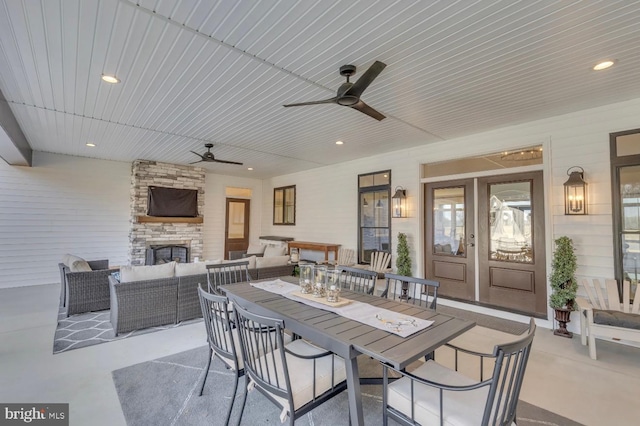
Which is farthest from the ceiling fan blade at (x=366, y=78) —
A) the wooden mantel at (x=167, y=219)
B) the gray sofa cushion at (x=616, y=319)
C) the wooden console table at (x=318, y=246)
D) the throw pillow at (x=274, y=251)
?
the wooden mantel at (x=167, y=219)

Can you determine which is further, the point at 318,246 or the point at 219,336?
the point at 318,246

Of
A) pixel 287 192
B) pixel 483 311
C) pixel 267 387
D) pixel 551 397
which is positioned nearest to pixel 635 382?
pixel 551 397

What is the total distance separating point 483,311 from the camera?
5.00 meters

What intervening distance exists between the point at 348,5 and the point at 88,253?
8.25m

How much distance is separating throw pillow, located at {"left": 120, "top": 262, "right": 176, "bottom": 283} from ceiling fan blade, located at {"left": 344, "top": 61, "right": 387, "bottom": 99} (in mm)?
3343

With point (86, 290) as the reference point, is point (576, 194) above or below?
above

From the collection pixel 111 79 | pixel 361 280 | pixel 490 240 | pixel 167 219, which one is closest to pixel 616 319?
pixel 490 240

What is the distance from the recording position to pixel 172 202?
8039mm

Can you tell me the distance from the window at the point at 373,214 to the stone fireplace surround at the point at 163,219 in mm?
4664

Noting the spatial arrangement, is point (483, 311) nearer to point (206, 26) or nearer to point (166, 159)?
point (206, 26)

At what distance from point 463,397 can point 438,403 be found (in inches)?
7.5

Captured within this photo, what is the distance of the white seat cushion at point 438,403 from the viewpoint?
1517 mm

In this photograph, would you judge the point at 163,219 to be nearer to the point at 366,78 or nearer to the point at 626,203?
the point at 366,78

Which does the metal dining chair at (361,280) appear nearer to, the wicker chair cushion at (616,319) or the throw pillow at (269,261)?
the throw pillow at (269,261)
